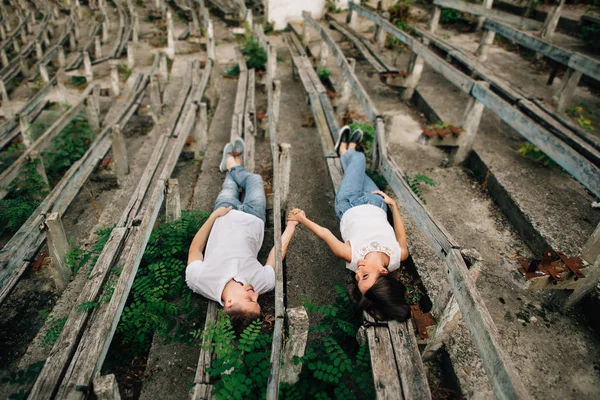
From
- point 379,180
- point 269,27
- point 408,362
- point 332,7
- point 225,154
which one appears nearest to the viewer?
point 408,362

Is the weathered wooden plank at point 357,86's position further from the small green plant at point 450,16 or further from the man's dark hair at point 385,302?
the small green plant at point 450,16

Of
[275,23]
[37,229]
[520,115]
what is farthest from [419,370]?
[275,23]

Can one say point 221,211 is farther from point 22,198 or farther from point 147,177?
point 22,198

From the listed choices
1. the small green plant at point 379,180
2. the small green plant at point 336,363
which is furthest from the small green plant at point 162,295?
the small green plant at point 379,180

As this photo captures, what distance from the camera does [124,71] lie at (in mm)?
10828

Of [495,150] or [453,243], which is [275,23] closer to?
[495,150]

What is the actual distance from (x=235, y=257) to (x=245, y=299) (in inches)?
18.0

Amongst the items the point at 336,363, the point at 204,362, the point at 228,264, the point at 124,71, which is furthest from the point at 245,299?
the point at 124,71

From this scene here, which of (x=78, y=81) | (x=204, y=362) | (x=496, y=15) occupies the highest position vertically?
(x=496, y=15)

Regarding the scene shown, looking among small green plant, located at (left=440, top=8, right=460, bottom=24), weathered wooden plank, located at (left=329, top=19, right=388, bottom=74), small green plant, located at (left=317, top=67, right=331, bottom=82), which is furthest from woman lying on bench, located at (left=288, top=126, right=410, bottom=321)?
small green plant, located at (left=440, top=8, right=460, bottom=24)

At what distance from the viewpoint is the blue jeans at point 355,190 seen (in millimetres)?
3866

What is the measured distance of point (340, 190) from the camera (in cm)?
405

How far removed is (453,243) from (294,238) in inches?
74.7

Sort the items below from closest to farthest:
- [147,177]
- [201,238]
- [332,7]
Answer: [201,238] < [147,177] < [332,7]
